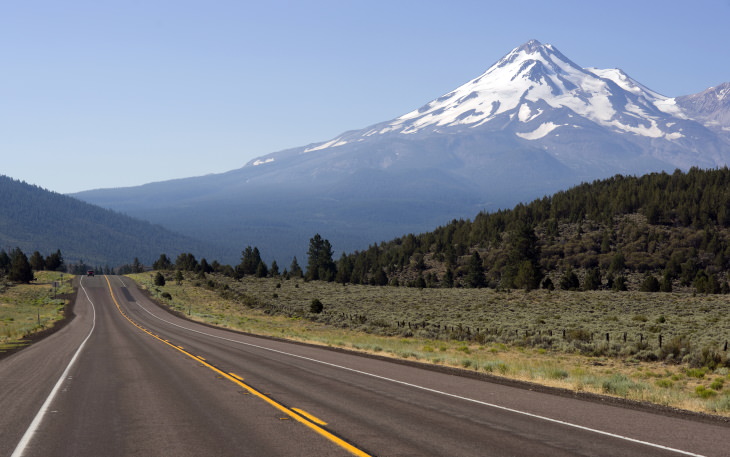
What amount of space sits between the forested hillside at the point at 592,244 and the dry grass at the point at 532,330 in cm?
1935

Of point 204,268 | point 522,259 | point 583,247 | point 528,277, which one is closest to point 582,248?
point 583,247

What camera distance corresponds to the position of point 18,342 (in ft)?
108

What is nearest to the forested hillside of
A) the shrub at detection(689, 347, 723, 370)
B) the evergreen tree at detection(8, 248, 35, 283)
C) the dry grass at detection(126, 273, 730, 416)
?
the dry grass at detection(126, 273, 730, 416)

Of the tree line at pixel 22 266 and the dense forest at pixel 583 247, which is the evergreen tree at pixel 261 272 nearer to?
the dense forest at pixel 583 247

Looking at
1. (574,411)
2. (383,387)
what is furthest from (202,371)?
(574,411)

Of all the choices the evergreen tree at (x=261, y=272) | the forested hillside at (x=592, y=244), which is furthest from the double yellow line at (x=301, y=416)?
the evergreen tree at (x=261, y=272)

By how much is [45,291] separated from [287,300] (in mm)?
39648

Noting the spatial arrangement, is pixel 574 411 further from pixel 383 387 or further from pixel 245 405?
pixel 245 405

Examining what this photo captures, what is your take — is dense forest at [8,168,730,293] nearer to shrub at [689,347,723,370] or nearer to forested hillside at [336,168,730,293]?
forested hillside at [336,168,730,293]

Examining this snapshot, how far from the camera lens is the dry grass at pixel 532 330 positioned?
19438 mm

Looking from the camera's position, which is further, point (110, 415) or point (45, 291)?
point (45, 291)

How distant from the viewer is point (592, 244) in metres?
109

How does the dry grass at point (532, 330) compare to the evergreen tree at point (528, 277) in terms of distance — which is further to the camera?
the evergreen tree at point (528, 277)

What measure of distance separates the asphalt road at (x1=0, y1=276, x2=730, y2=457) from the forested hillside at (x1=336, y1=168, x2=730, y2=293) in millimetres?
66757
